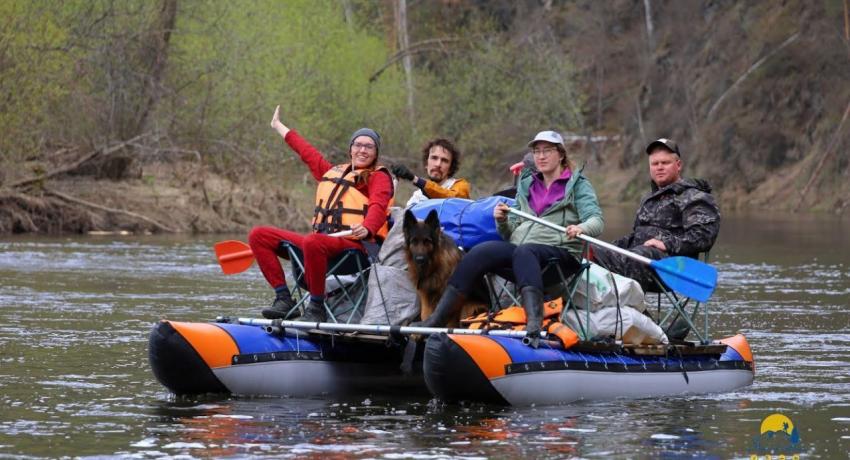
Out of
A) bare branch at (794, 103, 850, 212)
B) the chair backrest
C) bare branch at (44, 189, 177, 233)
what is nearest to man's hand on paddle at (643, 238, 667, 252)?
the chair backrest

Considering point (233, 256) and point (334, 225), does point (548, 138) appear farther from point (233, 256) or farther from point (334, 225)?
point (233, 256)

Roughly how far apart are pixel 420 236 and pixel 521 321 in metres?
0.84

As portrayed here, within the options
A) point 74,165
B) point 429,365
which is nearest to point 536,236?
point 429,365

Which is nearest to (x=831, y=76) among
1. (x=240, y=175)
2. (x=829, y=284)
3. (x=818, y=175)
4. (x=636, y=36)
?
(x=818, y=175)

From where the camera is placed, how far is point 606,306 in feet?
33.0

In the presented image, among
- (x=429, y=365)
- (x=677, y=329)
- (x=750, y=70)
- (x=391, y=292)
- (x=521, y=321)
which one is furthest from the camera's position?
(x=750, y=70)

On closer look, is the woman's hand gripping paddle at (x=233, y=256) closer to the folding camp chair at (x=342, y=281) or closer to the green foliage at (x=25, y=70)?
the folding camp chair at (x=342, y=281)

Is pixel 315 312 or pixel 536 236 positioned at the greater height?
pixel 536 236

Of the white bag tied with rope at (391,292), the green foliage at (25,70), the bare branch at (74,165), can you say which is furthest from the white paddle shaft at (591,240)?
the bare branch at (74,165)

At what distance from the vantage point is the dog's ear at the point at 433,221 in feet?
31.4

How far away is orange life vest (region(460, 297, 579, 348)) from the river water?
1.47ft

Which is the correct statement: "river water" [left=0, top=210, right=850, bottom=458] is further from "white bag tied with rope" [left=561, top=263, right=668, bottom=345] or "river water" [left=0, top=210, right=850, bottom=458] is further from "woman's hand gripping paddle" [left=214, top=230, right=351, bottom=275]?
"woman's hand gripping paddle" [left=214, top=230, right=351, bottom=275]

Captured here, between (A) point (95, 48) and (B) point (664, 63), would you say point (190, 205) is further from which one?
(B) point (664, 63)

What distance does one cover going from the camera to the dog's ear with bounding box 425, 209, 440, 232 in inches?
376
